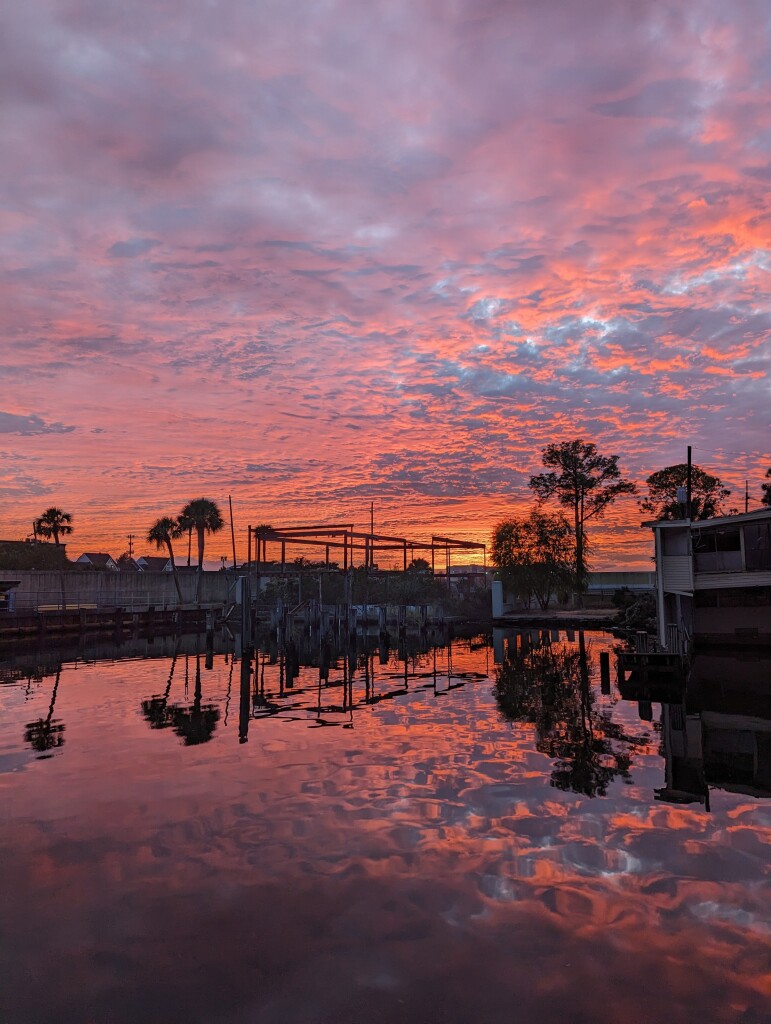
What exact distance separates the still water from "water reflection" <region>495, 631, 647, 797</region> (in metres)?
0.15

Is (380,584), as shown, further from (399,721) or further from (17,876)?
(17,876)

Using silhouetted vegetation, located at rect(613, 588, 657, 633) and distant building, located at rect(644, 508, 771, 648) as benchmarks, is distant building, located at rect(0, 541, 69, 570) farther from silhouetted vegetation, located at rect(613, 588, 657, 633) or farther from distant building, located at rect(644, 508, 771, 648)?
distant building, located at rect(644, 508, 771, 648)

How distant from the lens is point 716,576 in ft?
97.2

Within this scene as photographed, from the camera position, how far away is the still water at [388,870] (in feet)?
19.0

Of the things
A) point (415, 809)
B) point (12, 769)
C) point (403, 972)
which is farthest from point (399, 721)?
point (403, 972)

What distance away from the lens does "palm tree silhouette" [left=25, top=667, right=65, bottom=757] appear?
14961mm

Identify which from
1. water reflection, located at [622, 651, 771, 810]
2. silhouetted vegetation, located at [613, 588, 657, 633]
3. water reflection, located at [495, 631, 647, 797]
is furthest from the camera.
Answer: silhouetted vegetation, located at [613, 588, 657, 633]

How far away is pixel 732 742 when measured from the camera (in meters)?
14.7

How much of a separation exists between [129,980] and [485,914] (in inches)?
141

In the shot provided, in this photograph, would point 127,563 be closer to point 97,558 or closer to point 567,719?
point 97,558

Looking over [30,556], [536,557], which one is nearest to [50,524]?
[30,556]

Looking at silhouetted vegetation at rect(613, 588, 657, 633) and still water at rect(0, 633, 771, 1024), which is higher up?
silhouetted vegetation at rect(613, 588, 657, 633)

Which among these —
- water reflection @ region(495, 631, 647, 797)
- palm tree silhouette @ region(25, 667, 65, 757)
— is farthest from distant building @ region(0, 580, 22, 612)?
water reflection @ region(495, 631, 647, 797)

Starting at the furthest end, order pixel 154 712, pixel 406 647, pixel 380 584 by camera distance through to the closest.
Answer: pixel 380 584 < pixel 406 647 < pixel 154 712
